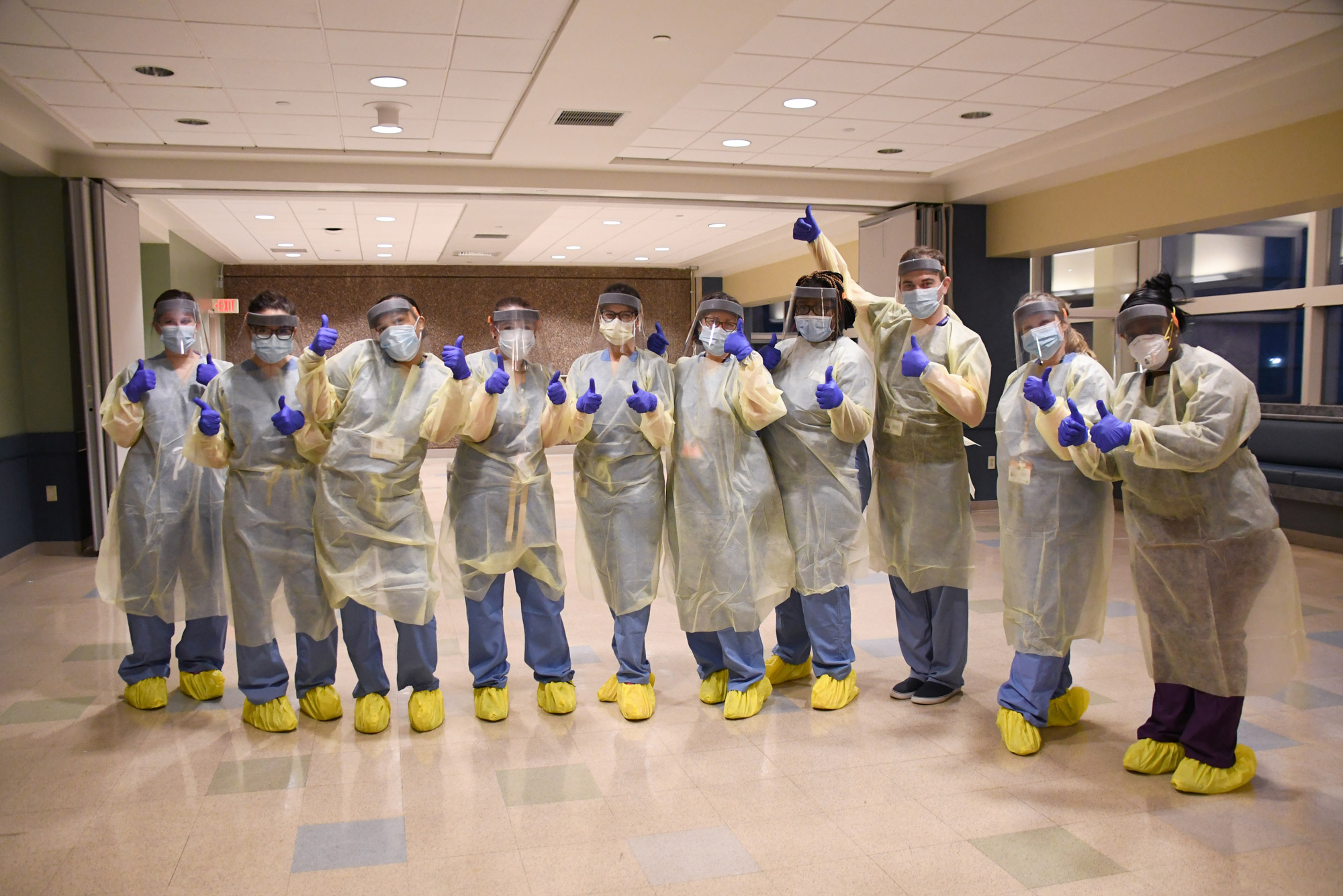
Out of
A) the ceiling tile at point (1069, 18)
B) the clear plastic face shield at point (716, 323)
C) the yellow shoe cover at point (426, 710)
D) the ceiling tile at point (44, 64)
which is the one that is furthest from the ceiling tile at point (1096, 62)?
the ceiling tile at point (44, 64)

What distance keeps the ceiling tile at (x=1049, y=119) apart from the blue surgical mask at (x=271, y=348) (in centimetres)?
387

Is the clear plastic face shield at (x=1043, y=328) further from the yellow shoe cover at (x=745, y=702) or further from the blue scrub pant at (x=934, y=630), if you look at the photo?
the yellow shoe cover at (x=745, y=702)

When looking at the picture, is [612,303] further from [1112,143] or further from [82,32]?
[1112,143]

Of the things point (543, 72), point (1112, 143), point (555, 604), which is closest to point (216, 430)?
point (555, 604)

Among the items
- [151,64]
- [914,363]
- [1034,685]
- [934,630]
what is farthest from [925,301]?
[151,64]

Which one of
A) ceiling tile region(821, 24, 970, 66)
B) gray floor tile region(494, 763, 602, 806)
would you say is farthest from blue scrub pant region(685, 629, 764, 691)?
ceiling tile region(821, 24, 970, 66)

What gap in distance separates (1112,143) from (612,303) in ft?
12.2

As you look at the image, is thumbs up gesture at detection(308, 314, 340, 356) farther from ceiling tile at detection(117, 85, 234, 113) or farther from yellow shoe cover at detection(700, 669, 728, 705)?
ceiling tile at detection(117, 85, 234, 113)

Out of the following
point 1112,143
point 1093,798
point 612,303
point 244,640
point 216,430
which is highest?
point 1112,143

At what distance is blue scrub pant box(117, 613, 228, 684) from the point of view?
326cm

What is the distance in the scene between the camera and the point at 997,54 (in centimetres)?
403

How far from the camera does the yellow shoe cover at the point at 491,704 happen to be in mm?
3092

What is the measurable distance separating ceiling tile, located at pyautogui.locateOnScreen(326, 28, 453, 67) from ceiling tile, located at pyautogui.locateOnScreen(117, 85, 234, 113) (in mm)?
842

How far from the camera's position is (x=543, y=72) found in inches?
164
